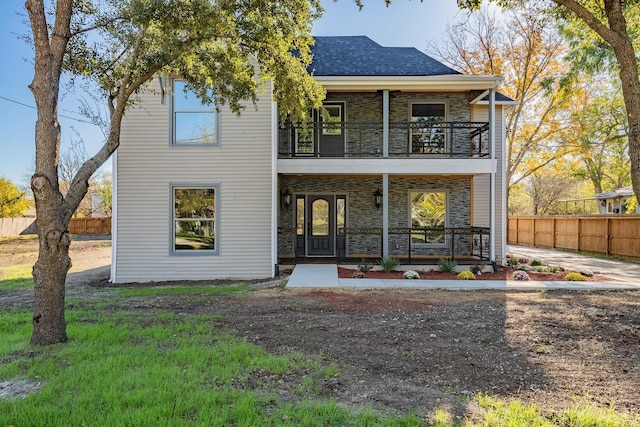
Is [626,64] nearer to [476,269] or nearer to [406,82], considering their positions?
[406,82]

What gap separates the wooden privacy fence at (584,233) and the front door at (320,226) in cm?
1141

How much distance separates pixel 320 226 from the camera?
1325 cm

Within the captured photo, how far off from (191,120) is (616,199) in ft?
95.2

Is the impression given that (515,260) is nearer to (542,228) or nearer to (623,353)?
(623,353)

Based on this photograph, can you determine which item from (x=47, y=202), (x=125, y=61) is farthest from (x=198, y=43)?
(x=47, y=202)

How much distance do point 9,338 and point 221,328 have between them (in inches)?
102

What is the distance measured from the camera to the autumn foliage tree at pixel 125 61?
4.77 metres

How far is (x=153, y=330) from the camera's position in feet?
17.4

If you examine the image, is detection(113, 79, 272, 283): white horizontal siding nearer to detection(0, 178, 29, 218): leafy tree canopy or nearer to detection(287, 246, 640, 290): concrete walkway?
detection(287, 246, 640, 290): concrete walkway

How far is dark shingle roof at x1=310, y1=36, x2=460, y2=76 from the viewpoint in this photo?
38.7ft

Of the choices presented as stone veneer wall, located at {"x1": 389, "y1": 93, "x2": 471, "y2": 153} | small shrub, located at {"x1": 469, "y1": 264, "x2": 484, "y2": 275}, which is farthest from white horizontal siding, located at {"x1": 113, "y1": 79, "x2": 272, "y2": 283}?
small shrub, located at {"x1": 469, "y1": 264, "x2": 484, "y2": 275}

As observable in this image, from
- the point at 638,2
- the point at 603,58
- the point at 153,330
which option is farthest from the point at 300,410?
the point at 603,58

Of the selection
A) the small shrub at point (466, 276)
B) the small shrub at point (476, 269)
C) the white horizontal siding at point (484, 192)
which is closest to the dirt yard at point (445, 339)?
the small shrub at point (466, 276)

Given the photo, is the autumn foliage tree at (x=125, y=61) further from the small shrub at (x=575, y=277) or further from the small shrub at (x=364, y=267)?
the small shrub at (x=575, y=277)
